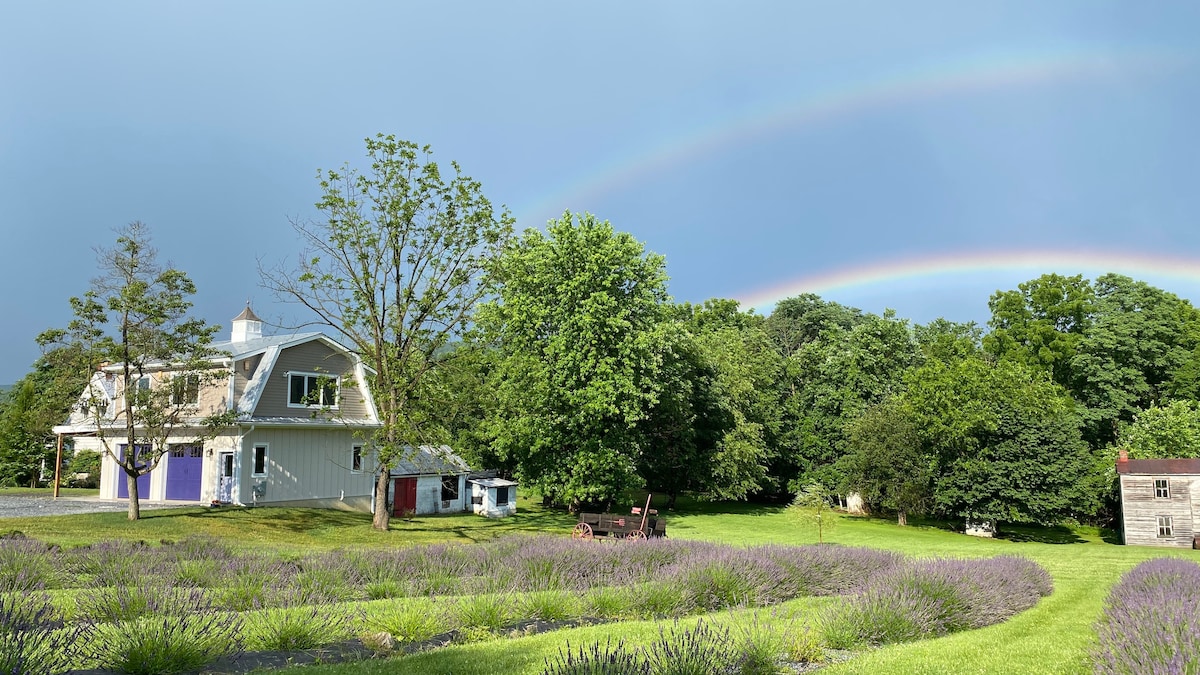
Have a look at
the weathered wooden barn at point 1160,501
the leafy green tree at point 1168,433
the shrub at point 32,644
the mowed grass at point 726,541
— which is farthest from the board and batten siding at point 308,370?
the leafy green tree at point 1168,433

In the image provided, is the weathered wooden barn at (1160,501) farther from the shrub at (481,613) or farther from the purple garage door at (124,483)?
the purple garage door at (124,483)

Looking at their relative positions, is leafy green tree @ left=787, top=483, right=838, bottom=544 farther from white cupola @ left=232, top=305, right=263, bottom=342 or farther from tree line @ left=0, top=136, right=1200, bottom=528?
white cupola @ left=232, top=305, right=263, bottom=342

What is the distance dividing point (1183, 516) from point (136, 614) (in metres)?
40.6

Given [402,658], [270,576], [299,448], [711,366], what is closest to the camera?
[402,658]

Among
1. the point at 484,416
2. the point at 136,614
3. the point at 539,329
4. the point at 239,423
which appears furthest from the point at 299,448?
the point at 136,614

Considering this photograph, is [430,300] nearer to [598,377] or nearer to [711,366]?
[598,377]

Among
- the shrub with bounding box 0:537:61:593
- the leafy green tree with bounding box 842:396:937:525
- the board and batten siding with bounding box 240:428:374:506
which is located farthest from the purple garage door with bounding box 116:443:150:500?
the leafy green tree with bounding box 842:396:937:525

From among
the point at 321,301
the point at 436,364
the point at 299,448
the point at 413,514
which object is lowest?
the point at 413,514

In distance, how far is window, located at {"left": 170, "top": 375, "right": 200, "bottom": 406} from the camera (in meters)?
25.2

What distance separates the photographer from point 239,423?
2838 centimetres

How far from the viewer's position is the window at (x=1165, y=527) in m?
34.7

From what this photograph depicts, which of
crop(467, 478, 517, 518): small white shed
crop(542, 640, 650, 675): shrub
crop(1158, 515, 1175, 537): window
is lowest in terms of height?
crop(1158, 515, 1175, 537): window

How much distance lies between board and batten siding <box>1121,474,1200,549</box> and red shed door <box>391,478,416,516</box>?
32611mm

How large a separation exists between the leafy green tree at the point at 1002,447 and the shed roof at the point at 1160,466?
275 cm
